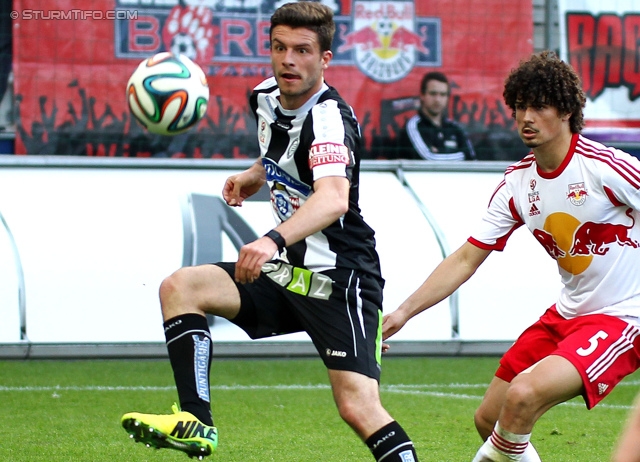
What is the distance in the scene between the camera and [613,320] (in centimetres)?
445

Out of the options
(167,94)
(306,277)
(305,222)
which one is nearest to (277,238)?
(305,222)

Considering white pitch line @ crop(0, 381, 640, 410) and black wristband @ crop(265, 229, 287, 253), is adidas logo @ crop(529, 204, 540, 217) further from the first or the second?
white pitch line @ crop(0, 381, 640, 410)

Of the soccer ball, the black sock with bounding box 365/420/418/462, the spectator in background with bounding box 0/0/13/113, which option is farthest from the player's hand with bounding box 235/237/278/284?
the spectator in background with bounding box 0/0/13/113

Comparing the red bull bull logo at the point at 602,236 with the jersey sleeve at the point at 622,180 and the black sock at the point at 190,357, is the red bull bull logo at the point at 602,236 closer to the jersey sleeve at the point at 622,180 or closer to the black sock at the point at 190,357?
the jersey sleeve at the point at 622,180

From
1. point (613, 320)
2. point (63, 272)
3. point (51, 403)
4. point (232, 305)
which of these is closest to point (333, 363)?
point (232, 305)

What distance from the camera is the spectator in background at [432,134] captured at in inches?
484

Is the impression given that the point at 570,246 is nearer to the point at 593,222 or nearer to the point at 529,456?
the point at 593,222

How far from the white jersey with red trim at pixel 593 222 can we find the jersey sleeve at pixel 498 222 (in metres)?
0.14

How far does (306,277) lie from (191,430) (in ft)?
2.57

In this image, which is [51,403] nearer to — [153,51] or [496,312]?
[496,312]

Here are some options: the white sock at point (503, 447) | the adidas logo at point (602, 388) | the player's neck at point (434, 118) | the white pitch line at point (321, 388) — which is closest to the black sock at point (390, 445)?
the white sock at point (503, 447)

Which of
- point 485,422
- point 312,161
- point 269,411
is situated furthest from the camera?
point 269,411

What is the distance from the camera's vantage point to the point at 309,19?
4391 mm

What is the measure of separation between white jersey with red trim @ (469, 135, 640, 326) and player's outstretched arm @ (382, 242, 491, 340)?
1.14 feet
